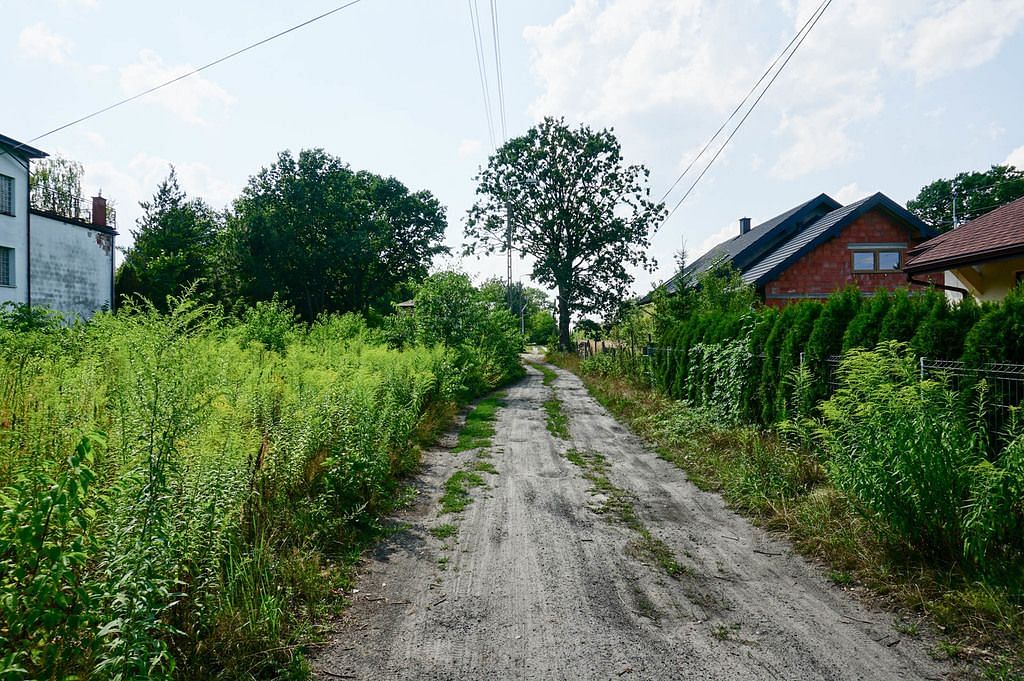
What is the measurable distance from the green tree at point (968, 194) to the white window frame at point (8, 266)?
61.6 metres

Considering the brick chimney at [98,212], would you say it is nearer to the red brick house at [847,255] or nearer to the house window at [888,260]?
the red brick house at [847,255]

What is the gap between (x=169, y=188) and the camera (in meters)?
51.5

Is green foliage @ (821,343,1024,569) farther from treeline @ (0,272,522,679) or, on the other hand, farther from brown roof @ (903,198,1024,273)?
brown roof @ (903,198,1024,273)

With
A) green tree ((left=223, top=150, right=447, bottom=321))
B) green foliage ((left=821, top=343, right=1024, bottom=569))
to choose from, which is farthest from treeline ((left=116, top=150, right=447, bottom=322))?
green foliage ((left=821, top=343, right=1024, bottom=569))

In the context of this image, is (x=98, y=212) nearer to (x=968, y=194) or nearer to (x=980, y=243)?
(x=980, y=243)

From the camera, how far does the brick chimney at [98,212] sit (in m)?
25.9

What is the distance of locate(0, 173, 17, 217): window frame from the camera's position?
20.5 metres

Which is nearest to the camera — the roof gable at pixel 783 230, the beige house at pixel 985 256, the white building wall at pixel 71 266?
the beige house at pixel 985 256

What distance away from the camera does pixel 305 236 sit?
1432 inches

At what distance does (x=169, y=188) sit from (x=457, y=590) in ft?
189

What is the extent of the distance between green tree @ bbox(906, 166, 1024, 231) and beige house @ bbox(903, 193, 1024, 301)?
45.6 metres

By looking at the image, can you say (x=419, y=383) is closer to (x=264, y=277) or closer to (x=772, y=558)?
(x=772, y=558)

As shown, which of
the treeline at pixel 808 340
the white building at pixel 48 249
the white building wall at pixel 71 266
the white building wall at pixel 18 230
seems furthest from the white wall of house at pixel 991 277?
the white building wall at pixel 18 230

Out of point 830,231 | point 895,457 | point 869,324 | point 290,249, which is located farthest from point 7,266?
point 830,231
